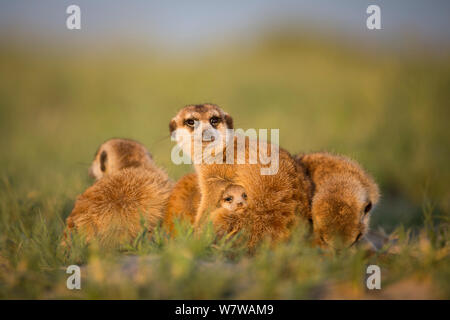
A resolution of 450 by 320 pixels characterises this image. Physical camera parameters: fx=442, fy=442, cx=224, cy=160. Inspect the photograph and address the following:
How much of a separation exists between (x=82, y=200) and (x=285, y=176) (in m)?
1.64

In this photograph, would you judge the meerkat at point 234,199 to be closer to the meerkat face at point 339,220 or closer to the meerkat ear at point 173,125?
the meerkat face at point 339,220

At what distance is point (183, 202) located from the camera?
371 centimetres

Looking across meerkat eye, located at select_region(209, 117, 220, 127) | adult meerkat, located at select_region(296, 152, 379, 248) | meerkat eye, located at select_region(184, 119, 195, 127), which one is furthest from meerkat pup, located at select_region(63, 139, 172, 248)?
adult meerkat, located at select_region(296, 152, 379, 248)

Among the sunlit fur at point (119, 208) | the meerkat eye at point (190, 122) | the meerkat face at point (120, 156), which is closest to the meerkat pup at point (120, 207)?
the sunlit fur at point (119, 208)

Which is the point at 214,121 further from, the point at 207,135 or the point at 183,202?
the point at 183,202

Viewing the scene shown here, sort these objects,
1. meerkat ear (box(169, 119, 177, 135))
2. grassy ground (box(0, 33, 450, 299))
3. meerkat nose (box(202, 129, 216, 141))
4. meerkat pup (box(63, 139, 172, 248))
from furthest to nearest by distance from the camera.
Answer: meerkat ear (box(169, 119, 177, 135))
meerkat nose (box(202, 129, 216, 141))
meerkat pup (box(63, 139, 172, 248))
grassy ground (box(0, 33, 450, 299))

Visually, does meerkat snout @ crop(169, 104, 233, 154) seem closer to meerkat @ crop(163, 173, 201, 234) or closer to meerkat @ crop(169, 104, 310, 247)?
meerkat @ crop(169, 104, 310, 247)

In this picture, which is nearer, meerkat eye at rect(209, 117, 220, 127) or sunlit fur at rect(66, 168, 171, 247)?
sunlit fur at rect(66, 168, 171, 247)

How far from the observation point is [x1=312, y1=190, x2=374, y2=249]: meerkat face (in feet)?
9.46

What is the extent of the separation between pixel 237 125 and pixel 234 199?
17.7ft

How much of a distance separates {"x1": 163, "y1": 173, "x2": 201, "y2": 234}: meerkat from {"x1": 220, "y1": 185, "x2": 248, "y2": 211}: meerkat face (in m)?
0.41

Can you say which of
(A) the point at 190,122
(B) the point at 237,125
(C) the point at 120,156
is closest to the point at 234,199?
(A) the point at 190,122

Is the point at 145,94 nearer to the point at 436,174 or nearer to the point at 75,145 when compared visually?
the point at 75,145
